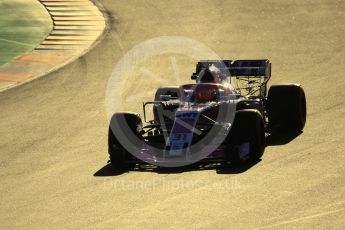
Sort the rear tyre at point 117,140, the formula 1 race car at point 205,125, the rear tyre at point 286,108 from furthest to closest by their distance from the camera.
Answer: the rear tyre at point 286,108
the rear tyre at point 117,140
the formula 1 race car at point 205,125

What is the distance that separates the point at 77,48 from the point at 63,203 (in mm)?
13224

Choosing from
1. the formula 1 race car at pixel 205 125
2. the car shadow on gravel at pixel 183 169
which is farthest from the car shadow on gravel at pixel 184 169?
the formula 1 race car at pixel 205 125

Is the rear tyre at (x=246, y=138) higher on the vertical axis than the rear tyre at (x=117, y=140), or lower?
higher

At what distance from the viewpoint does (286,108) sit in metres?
17.1

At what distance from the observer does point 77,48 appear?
26328mm

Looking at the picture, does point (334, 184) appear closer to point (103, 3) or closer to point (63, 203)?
point (63, 203)

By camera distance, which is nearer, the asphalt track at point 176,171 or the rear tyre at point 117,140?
the asphalt track at point 176,171

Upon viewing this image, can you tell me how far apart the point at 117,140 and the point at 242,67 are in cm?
416

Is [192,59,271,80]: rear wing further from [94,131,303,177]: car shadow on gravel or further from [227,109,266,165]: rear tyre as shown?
[94,131,303,177]: car shadow on gravel

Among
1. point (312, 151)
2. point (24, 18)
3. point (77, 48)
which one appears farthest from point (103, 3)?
point (312, 151)

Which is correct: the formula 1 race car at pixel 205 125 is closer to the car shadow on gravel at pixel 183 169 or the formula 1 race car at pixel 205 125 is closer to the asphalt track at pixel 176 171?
the car shadow on gravel at pixel 183 169

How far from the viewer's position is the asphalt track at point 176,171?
488 inches

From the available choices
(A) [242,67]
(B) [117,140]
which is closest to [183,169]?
(B) [117,140]

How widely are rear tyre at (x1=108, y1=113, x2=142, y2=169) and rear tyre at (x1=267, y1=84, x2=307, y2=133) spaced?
271cm
